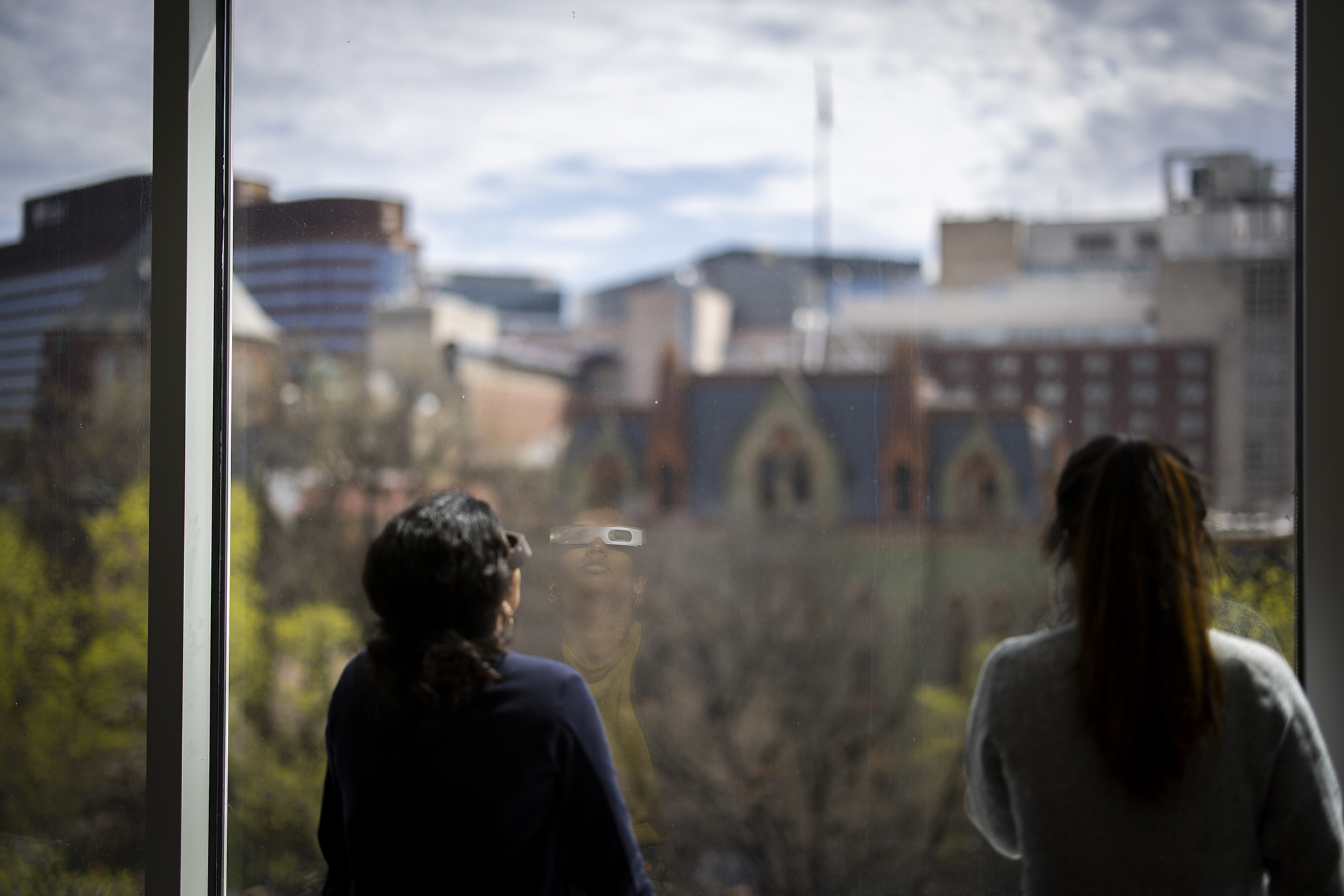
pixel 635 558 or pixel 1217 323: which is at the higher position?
pixel 1217 323

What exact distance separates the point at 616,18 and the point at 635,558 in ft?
4.16

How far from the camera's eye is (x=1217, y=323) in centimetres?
129

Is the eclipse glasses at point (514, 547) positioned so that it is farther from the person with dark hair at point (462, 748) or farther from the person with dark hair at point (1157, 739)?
the person with dark hair at point (1157, 739)

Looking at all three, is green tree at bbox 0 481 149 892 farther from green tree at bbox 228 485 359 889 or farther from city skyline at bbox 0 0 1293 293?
city skyline at bbox 0 0 1293 293

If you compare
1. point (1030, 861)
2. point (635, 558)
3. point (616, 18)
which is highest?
point (616, 18)

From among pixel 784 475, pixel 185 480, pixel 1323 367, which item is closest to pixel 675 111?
pixel 185 480

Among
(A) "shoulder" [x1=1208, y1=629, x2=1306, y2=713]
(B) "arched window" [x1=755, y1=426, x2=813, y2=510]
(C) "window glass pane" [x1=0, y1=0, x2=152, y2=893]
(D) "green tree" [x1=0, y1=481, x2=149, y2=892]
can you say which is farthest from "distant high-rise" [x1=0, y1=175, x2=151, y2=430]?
(B) "arched window" [x1=755, y1=426, x2=813, y2=510]

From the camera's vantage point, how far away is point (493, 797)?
78cm

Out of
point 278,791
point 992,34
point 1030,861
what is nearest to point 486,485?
point 278,791

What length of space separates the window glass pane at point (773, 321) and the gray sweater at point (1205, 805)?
15cm

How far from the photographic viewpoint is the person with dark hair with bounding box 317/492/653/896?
0.78 metres

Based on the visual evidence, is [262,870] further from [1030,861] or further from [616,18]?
[616,18]

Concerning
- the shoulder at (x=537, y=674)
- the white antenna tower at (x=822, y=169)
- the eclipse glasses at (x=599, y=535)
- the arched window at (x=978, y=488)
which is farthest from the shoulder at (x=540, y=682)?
the white antenna tower at (x=822, y=169)

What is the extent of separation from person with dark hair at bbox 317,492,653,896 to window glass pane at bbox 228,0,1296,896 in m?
0.14
